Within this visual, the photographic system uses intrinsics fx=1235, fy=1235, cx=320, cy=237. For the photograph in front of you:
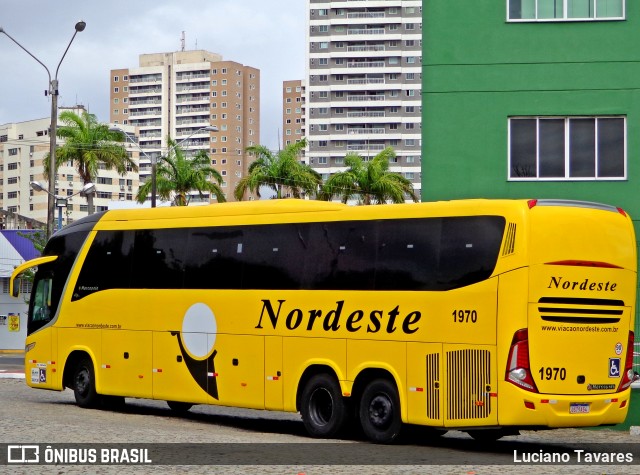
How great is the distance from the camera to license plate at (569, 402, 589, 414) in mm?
16141

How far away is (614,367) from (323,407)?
14.9ft

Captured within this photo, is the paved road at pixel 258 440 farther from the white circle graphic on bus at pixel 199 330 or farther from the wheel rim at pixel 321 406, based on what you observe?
the white circle graphic on bus at pixel 199 330

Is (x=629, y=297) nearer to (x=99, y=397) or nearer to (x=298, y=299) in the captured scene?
(x=298, y=299)

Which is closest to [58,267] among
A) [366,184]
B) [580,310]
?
[580,310]

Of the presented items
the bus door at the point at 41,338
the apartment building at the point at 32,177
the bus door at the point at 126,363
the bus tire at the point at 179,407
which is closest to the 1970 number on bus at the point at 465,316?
the bus door at the point at 126,363

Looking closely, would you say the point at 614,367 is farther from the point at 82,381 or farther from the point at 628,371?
the point at 82,381

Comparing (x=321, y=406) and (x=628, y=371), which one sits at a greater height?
(x=628, y=371)

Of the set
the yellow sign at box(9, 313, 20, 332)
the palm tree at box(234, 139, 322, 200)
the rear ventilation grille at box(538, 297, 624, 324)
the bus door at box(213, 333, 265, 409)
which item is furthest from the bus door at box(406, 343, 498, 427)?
the palm tree at box(234, 139, 322, 200)

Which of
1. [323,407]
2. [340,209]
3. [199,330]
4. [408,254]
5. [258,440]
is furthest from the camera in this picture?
[199,330]

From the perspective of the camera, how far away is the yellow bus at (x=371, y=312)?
16.2m

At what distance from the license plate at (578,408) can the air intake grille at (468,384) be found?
1.08 metres

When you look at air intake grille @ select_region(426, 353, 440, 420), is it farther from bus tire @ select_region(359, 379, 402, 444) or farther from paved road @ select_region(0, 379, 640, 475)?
bus tire @ select_region(359, 379, 402, 444)

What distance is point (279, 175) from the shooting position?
71.6 meters

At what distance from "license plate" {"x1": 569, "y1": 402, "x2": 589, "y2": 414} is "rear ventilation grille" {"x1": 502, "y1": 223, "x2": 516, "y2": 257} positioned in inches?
85.0
